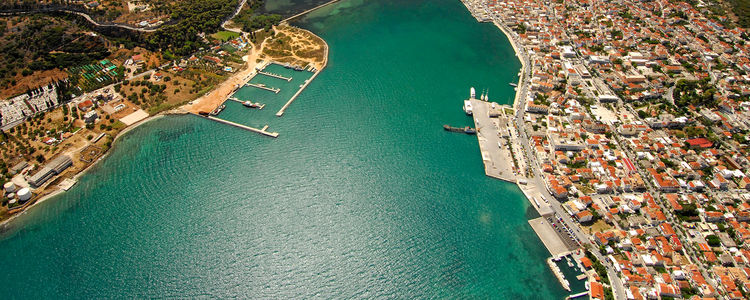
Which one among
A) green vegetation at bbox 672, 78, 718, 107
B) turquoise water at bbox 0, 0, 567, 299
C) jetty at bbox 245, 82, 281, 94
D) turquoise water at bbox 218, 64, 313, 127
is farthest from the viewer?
jetty at bbox 245, 82, 281, 94

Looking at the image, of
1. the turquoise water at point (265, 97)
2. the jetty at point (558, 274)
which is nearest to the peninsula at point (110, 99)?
the turquoise water at point (265, 97)

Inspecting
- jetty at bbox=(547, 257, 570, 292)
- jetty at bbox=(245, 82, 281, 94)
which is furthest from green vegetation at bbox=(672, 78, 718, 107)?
jetty at bbox=(245, 82, 281, 94)

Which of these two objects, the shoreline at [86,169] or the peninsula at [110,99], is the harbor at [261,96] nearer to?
the peninsula at [110,99]

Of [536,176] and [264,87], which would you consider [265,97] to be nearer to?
[264,87]

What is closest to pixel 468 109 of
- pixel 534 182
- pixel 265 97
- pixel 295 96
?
pixel 534 182

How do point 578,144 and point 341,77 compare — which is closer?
point 578,144

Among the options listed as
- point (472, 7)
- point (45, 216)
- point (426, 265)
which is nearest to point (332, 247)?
point (426, 265)

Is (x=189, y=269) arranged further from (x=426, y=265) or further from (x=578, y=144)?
(x=578, y=144)

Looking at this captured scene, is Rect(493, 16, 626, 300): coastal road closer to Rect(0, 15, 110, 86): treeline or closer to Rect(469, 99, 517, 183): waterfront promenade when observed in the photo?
Rect(469, 99, 517, 183): waterfront promenade

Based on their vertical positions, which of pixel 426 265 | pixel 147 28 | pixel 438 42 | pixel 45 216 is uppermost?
pixel 147 28
